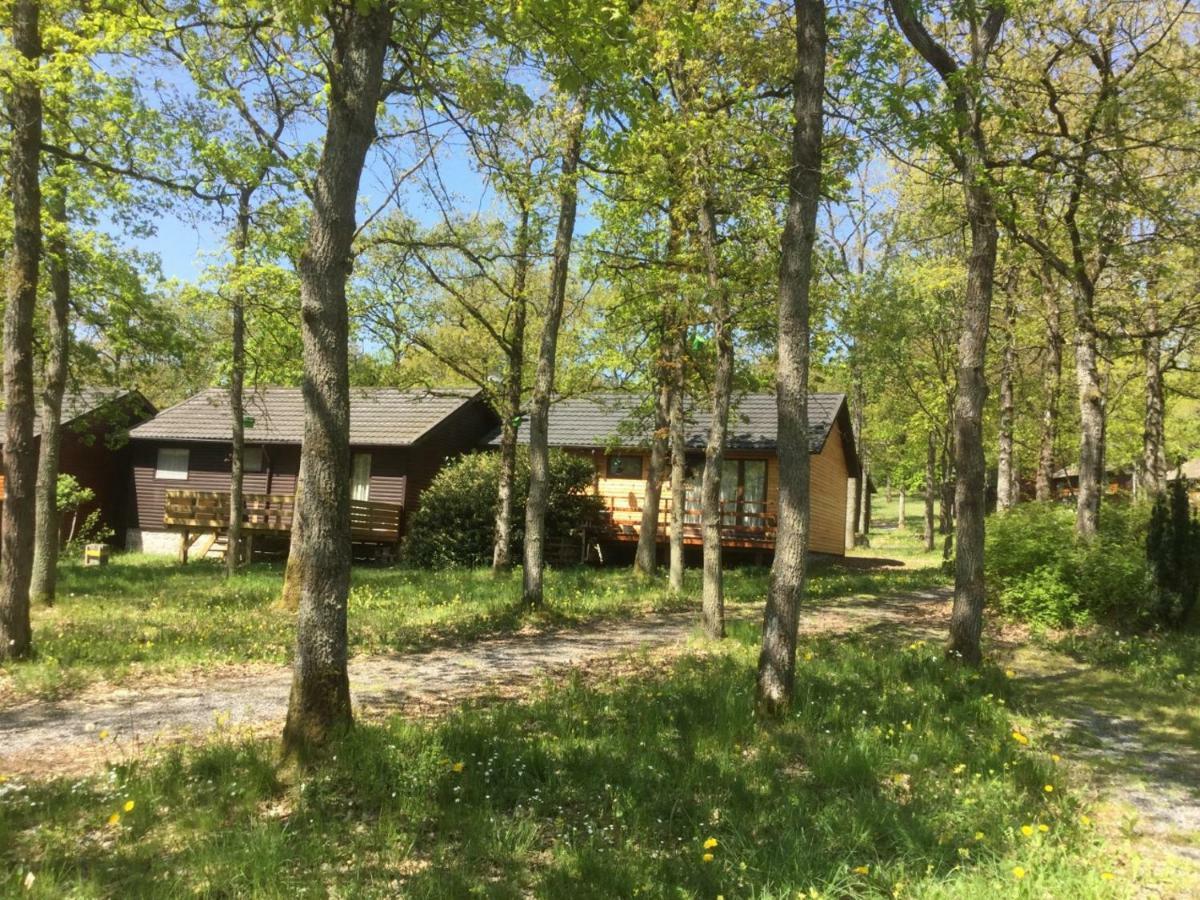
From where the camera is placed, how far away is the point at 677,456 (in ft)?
→ 57.3

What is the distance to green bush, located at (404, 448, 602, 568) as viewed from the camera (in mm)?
21328

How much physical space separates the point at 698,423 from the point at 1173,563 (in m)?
15.1

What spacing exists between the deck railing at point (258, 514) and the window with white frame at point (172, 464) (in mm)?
3491

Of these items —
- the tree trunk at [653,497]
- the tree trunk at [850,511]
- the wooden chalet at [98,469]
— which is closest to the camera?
the tree trunk at [653,497]

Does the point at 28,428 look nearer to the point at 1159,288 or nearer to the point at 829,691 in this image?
the point at 829,691

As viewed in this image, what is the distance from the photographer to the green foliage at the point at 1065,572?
11.5 meters

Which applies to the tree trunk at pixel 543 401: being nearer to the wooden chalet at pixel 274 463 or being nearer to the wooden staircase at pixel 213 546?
the wooden chalet at pixel 274 463

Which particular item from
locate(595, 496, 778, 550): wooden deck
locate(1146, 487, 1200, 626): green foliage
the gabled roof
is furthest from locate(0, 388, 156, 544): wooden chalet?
locate(1146, 487, 1200, 626): green foliage

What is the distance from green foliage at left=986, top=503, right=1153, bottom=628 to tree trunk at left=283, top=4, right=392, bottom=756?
10594 millimetres

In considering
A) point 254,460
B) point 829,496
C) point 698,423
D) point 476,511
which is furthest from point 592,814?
point 254,460

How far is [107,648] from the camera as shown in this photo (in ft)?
31.0

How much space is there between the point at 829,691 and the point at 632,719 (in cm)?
205

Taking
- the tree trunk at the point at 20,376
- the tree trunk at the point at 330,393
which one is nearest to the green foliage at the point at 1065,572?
the tree trunk at the point at 330,393

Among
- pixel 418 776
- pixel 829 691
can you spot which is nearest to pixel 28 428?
pixel 418 776
